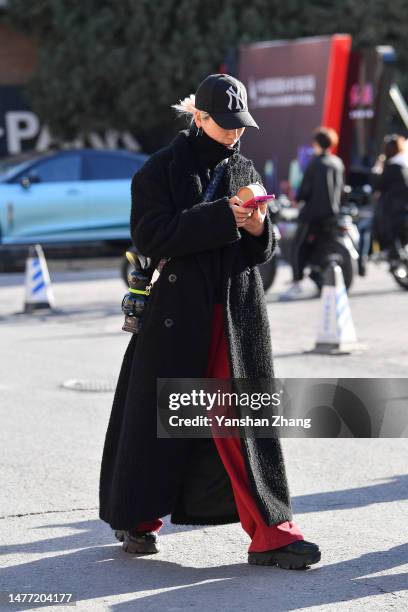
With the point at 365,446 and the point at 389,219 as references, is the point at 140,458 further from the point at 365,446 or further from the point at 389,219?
the point at 389,219

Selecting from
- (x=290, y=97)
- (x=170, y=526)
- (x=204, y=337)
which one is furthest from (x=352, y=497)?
(x=290, y=97)

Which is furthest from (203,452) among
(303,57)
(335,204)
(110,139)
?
(110,139)

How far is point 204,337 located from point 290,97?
636 inches

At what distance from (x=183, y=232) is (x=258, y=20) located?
1966 centimetres

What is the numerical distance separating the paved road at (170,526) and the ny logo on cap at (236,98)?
172 cm

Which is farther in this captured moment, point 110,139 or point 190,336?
point 110,139

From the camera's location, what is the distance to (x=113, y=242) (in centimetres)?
1933

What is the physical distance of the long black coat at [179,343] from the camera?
5.10m

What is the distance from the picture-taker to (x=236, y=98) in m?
5.07

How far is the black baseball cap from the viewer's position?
5043mm

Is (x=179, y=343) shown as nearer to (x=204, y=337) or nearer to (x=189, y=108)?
(x=204, y=337)

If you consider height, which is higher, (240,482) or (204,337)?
(204,337)

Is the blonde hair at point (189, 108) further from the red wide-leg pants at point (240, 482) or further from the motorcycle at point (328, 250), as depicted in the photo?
the motorcycle at point (328, 250)

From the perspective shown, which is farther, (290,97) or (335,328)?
(290,97)
